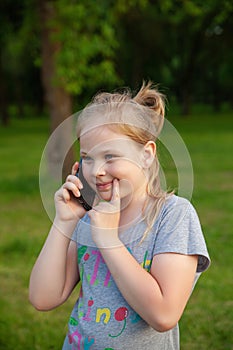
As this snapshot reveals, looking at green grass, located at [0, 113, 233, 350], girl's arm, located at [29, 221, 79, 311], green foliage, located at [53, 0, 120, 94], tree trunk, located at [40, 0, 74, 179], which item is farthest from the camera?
A: tree trunk, located at [40, 0, 74, 179]

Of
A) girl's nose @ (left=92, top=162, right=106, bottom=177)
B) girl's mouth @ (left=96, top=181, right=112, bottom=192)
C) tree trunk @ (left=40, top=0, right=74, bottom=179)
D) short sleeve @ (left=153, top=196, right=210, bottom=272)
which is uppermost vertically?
girl's nose @ (left=92, top=162, right=106, bottom=177)

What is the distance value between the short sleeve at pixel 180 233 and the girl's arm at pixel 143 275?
26 mm

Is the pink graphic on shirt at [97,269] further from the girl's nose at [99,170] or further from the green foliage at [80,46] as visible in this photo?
the green foliage at [80,46]

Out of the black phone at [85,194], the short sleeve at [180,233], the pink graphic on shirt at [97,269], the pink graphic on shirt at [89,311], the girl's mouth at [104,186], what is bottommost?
the pink graphic on shirt at [89,311]

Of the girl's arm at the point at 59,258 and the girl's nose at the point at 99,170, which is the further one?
the girl's arm at the point at 59,258

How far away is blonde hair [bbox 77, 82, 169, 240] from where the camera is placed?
1873 millimetres

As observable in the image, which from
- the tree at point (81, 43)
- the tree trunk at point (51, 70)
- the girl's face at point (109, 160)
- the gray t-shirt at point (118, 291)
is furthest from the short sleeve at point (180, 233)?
the tree trunk at point (51, 70)

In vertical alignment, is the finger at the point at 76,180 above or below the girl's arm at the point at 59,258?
above

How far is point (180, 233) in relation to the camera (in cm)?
188

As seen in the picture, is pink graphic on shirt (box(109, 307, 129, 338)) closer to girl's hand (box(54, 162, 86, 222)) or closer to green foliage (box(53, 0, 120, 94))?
girl's hand (box(54, 162, 86, 222))

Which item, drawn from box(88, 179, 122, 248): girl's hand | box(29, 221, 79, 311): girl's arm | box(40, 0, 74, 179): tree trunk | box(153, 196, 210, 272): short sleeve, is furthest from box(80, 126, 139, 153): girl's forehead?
box(40, 0, 74, 179): tree trunk

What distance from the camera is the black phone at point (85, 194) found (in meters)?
1.91

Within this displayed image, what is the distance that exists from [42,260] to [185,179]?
0.55m

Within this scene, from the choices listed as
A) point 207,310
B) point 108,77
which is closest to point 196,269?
point 207,310
